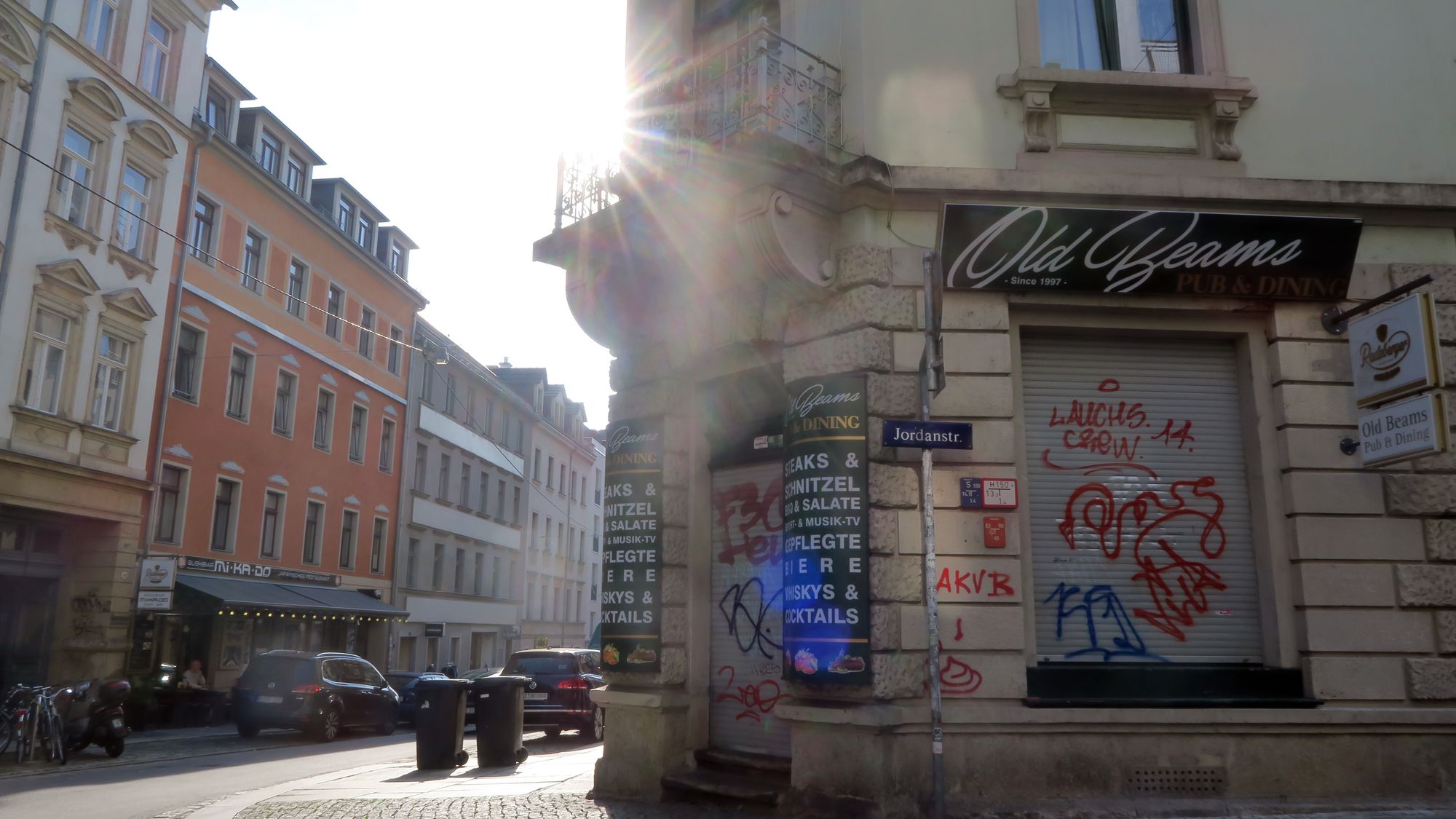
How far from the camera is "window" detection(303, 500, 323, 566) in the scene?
105 ft

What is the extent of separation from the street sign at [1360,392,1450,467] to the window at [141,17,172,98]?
79.9ft

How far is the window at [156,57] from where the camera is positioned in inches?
958

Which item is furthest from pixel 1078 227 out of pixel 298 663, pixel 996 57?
pixel 298 663

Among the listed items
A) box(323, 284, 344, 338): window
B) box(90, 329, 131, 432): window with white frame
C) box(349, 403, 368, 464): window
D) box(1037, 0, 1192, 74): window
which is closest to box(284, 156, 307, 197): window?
box(323, 284, 344, 338): window

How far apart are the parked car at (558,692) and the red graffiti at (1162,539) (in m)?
11.9

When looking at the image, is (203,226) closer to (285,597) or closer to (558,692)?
(285,597)

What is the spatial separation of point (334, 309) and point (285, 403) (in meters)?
4.12

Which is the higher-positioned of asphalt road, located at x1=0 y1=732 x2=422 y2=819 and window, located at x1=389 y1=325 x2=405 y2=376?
window, located at x1=389 y1=325 x2=405 y2=376

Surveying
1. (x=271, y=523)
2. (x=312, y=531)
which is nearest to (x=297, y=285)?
(x=271, y=523)

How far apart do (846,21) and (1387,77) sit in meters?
5.05

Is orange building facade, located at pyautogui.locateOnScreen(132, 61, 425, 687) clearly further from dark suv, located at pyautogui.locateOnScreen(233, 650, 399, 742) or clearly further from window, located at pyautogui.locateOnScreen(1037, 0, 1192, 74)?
window, located at pyautogui.locateOnScreen(1037, 0, 1192, 74)

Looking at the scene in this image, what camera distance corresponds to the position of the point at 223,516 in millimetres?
27812

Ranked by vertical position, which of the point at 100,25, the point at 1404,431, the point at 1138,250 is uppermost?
the point at 100,25

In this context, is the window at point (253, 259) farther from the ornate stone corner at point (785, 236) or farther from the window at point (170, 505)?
the ornate stone corner at point (785, 236)
